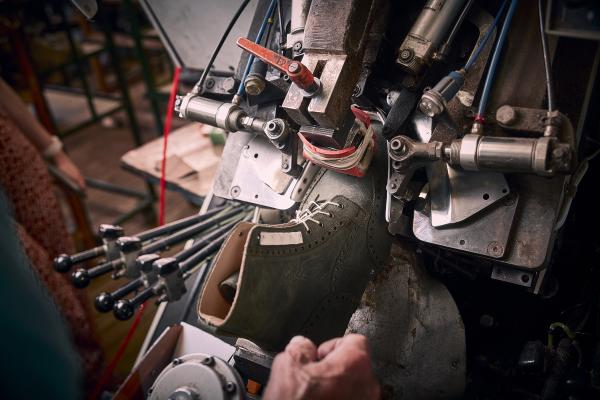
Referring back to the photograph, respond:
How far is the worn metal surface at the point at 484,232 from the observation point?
2.97 ft

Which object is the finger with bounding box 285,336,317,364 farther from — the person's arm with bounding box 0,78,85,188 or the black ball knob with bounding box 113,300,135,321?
the person's arm with bounding box 0,78,85,188

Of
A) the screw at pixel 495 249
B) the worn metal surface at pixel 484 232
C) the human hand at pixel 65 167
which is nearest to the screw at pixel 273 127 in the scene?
the worn metal surface at pixel 484 232

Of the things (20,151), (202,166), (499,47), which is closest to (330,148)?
(499,47)

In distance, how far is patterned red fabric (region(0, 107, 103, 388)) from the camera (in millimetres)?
1539

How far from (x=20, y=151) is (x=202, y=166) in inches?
22.5

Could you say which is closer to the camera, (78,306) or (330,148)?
(330,148)

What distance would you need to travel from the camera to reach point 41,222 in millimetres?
1613

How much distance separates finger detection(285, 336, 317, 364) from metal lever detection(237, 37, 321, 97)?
0.42 metres

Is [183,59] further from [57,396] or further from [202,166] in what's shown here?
[57,396]

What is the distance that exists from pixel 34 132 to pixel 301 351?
1543 mm

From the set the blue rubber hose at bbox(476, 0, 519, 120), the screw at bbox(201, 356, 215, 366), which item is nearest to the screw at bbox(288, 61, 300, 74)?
the blue rubber hose at bbox(476, 0, 519, 120)

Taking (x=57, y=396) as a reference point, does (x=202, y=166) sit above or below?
below

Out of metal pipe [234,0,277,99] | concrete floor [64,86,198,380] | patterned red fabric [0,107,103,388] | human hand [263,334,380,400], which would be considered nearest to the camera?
human hand [263,334,380,400]

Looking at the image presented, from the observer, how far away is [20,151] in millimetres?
1609
